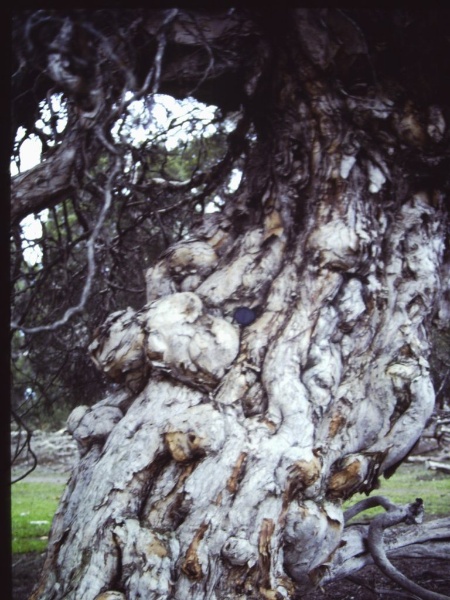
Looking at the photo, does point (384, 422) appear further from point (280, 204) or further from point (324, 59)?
point (324, 59)

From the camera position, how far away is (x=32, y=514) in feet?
21.3

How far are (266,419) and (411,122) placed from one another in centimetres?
187

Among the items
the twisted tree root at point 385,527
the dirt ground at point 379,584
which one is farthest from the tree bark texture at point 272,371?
the dirt ground at point 379,584

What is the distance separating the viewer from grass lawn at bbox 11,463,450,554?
4918mm

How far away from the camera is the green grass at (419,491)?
484 cm

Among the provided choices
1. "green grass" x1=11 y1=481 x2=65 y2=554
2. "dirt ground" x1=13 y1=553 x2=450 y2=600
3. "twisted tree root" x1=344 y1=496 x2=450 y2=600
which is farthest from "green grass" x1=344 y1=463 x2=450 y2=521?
"green grass" x1=11 y1=481 x2=65 y2=554

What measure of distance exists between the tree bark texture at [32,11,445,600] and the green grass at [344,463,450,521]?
208 centimetres

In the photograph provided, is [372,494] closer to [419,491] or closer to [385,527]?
[419,491]

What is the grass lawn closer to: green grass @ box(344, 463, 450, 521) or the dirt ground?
green grass @ box(344, 463, 450, 521)

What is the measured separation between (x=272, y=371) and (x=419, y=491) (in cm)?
355

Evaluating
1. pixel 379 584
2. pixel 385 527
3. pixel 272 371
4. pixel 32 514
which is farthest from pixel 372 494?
pixel 32 514

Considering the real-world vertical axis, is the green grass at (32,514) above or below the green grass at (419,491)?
above

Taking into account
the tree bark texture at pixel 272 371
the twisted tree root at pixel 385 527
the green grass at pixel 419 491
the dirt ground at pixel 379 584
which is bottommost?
the green grass at pixel 419 491

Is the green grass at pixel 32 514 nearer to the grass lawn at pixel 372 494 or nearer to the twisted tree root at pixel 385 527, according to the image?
the grass lawn at pixel 372 494
